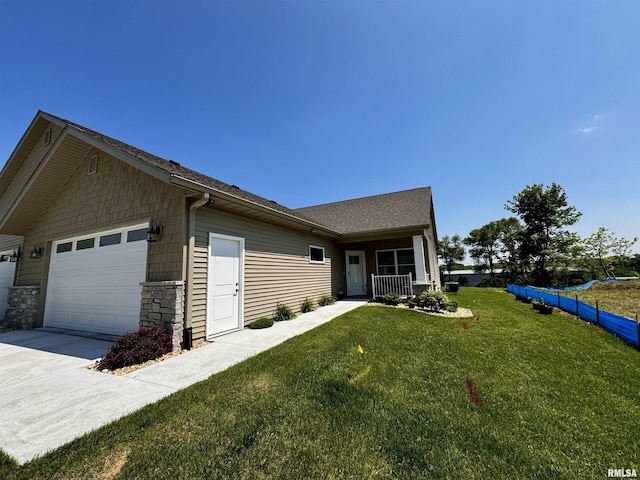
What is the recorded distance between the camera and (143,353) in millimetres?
4129

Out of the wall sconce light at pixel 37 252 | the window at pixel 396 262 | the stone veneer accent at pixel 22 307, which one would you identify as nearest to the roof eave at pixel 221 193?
the window at pixel 396 262

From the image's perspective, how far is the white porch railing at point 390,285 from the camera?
34.0ft

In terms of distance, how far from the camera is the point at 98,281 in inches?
248

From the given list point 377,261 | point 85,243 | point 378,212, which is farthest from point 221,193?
point 377,261

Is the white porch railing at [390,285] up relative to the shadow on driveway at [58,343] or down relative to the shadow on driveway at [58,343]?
up

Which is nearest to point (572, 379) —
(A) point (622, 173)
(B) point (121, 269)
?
(B) point (121, 269)

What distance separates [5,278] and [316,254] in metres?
11.1

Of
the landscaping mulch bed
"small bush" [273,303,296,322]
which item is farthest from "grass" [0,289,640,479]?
"small bush" [273,303,296,322]

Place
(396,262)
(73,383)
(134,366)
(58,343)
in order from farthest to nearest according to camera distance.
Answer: (396,262) → (58,343) → (134,366) → (73,383)

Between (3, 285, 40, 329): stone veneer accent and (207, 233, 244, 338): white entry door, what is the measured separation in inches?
241

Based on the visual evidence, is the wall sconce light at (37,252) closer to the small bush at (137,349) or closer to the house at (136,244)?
the house at (136,244)

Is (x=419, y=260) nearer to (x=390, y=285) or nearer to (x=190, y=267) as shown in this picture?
(x=390, y=285)

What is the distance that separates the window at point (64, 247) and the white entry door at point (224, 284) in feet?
16.4

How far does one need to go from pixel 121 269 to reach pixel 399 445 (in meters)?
6.72
